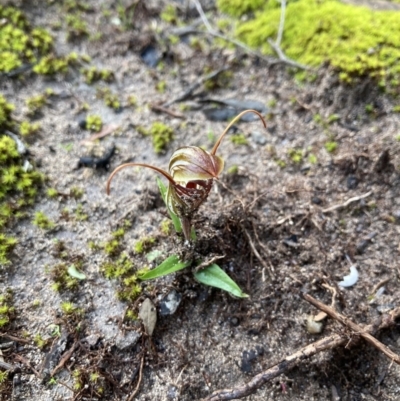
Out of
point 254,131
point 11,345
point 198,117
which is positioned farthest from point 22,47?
point 11,345

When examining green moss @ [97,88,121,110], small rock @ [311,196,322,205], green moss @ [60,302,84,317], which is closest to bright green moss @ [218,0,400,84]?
small rock @ [311,196,322,205]

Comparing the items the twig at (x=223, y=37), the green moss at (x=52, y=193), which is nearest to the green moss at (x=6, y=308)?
the green moss at (x=52, y=193)

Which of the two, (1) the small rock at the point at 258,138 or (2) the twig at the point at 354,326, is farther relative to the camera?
(1) the small rock at the point at 258,138

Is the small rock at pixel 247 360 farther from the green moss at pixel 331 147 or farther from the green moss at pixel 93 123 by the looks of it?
the green moss at pixel 93 123

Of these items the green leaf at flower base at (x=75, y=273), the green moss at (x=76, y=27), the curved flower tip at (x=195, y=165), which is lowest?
the green leaf at flower base at (x=75, y=273)

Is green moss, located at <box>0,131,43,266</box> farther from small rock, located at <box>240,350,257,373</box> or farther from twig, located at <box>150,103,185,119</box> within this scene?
small rock, located at <box>240,350,257,373</box>

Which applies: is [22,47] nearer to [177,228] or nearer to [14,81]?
[14,81]

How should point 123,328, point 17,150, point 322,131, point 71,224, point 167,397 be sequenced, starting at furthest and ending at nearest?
point 322,131 < point 17,150 < point 71,224 < point 123,328 < point 167,397
